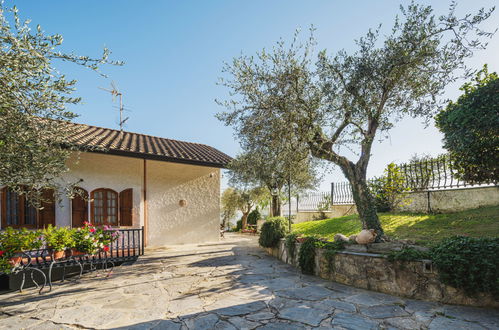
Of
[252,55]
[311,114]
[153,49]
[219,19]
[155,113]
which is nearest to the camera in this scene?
[311,114]

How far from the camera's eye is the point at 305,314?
3754 mm

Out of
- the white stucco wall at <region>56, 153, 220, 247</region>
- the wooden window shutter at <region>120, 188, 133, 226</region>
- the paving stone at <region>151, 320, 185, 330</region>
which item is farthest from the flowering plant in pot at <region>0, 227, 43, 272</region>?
the wooden window shutter at <region>120, 188, 133, 226</region>

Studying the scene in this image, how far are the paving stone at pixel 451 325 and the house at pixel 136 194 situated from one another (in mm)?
7888

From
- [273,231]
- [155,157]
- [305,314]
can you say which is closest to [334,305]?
[305,314]

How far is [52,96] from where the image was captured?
3.98 metres

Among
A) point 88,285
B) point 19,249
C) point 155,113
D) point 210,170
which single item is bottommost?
point 88,285

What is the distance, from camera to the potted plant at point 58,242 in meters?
5.21

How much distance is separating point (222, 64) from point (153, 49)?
112 inches

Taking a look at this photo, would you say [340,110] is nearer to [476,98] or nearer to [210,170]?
[476,98]

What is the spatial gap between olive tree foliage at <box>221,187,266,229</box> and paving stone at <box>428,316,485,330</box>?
1304 centimetres

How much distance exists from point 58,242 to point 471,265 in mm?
6949

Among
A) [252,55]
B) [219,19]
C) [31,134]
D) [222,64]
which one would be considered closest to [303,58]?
[252,55]

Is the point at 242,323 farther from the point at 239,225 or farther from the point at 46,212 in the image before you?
the point at 239,225

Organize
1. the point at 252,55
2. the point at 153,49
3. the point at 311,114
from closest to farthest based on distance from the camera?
1. the point at 311,114
2. the point at 252,55
3. the point at 153,49
